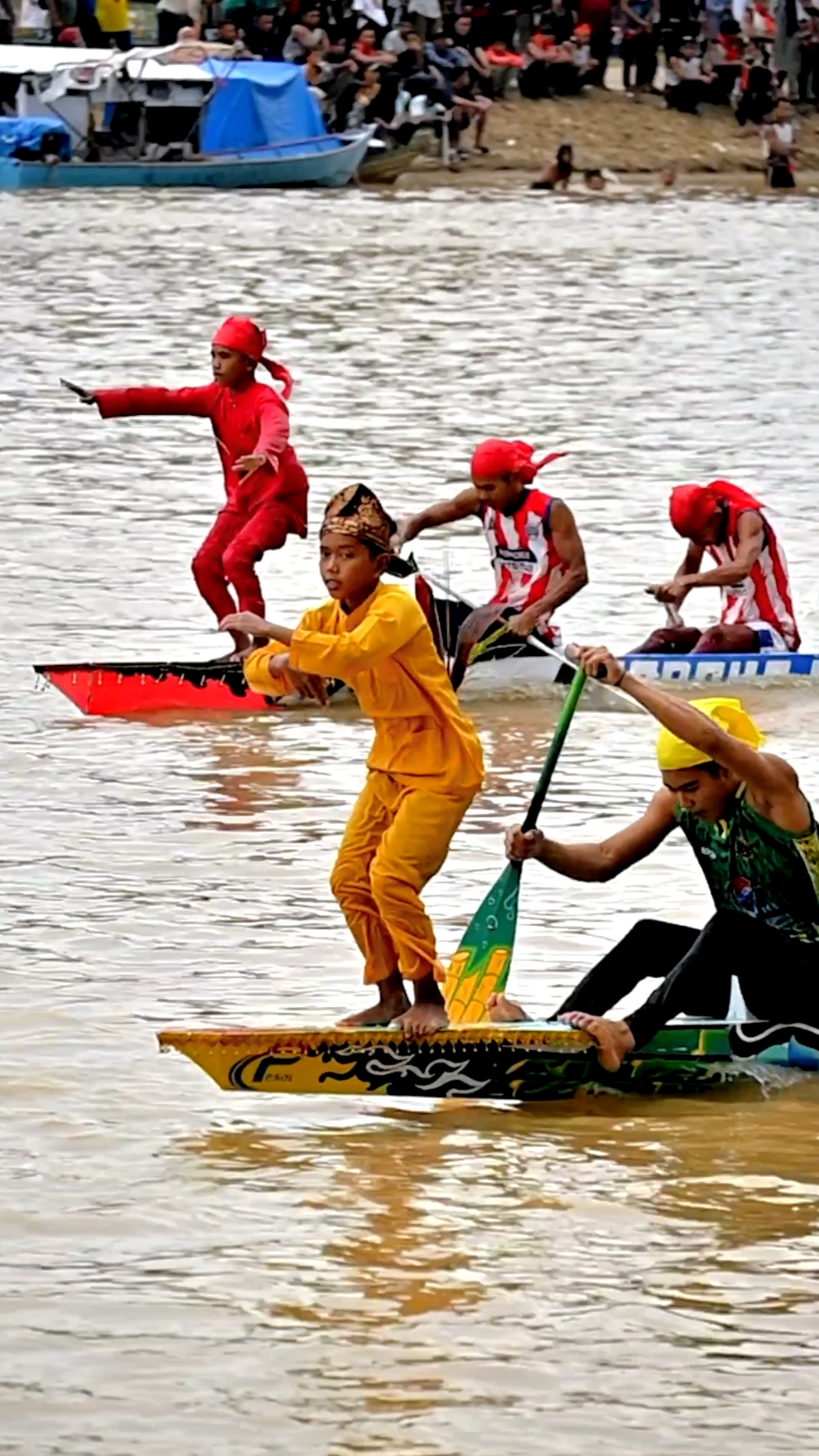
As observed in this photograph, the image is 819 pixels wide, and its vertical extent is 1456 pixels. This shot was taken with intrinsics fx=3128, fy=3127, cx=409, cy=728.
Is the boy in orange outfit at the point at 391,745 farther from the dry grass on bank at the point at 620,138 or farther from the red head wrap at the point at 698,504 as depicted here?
the dry grass on bank at the point at 620,138

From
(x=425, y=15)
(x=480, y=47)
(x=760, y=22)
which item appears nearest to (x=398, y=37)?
(x=425, y=15)

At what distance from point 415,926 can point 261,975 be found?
1.29 m

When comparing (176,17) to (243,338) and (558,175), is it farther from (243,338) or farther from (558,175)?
(243,338)

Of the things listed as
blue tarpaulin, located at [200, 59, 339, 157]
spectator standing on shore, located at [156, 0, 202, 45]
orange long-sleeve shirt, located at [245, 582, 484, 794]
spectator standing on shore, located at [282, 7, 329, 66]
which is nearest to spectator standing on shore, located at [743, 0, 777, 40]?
spectator standing on shore, located at [282, 7, 329, 66]

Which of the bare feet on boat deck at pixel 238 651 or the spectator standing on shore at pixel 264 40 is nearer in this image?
the bare feet on boat deck at pixel 238 651

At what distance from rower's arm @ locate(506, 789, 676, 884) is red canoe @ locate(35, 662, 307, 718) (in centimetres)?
482

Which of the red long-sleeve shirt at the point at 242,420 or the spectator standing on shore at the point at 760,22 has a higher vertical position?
the spectator standing on shore at the point at 760,22

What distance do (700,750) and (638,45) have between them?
39266 mm

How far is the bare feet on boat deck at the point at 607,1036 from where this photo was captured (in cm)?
718

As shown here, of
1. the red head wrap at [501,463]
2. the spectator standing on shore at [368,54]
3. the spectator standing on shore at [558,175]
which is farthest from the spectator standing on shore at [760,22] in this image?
the red head wrap at [501,463]

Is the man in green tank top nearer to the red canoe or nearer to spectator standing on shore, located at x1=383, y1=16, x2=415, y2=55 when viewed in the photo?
the red canoe

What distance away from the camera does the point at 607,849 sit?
24.5 feet

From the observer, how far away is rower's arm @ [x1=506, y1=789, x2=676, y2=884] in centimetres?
735

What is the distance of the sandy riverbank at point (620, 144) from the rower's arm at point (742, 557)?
30580 millimetres
